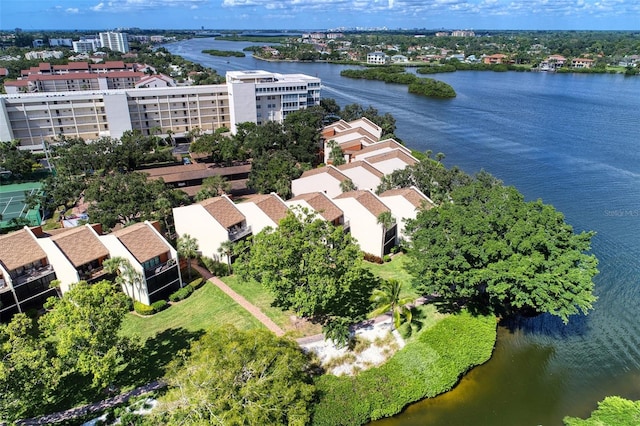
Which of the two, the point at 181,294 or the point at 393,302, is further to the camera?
the point at 181,294

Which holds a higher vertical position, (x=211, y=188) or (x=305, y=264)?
(x=305, y=264)

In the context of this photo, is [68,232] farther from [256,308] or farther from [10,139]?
[10,139]

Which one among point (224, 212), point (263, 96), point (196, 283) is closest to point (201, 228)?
point (224, 212)

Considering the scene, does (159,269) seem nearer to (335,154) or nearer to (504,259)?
(504,259)

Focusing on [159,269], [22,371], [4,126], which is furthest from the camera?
[4,126]

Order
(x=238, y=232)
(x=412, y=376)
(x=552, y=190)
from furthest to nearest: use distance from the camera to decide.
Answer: (x=552, y=190) → (x=238, y=232) → (x=412, y=376)

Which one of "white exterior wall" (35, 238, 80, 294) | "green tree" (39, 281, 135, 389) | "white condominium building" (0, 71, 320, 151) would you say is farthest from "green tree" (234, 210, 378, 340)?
"white condominium building" (0, 71, 320, 151)
